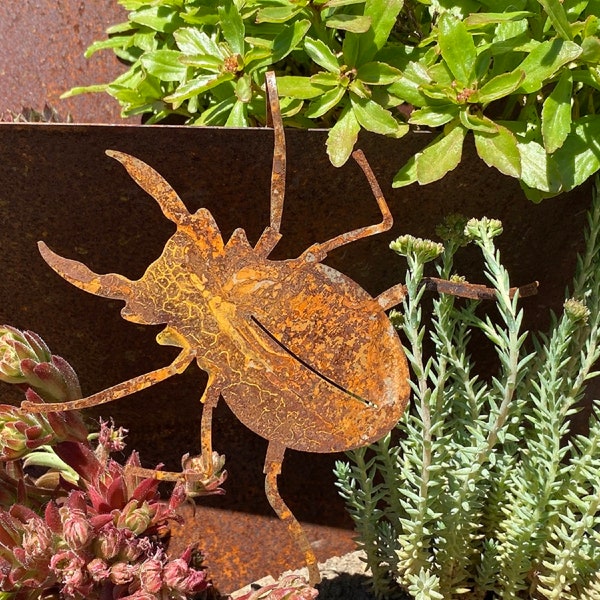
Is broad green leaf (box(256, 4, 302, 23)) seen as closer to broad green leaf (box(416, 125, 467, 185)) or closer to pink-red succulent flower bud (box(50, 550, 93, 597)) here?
broad green leaf (box(416, 125, 467, 185))

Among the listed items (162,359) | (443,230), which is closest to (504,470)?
(443,230)

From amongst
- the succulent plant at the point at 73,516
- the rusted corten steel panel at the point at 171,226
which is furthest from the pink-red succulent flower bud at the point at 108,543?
the rusted corten steel panel at the point at 171,226

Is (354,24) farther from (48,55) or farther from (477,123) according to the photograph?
(48,55)

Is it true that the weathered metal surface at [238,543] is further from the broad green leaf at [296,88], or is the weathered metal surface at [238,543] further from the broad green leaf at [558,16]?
the broad green leaf at [558,16]

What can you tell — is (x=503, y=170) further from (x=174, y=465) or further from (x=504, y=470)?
(x=174, y=465)

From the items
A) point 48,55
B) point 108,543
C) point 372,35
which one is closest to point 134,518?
point 108,543

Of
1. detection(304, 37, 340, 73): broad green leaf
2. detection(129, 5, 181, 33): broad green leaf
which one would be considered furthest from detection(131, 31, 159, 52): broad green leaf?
detection(304, 37, 340, 73): broad green leaf
